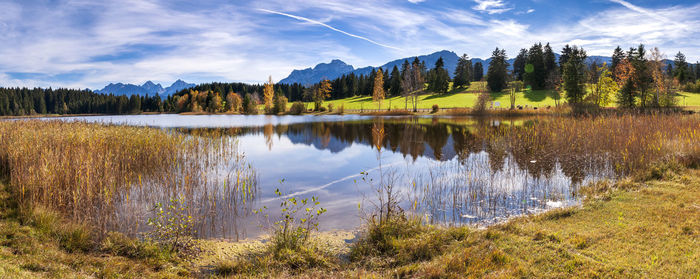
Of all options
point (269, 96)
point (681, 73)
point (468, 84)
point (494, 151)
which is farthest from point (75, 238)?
point (681, 73)

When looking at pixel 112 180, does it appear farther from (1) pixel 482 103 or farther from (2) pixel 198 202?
(1) pixel 482 103

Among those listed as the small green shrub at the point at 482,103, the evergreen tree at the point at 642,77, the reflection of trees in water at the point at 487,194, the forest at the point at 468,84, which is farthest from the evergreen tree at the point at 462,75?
the reflection of trees in water at the point at 487,194

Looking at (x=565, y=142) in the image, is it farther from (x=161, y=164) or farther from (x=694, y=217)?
(x=161, y=164)

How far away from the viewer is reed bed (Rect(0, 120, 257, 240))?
8.21 m

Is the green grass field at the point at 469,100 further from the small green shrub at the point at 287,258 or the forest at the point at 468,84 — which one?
the small green shrub at the point at 287,258

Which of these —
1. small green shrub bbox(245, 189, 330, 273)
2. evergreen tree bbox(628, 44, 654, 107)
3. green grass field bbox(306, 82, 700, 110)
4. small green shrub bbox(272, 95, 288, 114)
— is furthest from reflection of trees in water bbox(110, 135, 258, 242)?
small green shrub bbox(272, 95, 288, 114)

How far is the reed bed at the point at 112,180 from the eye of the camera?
8.21m

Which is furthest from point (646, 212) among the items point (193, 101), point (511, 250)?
point (193, 101)

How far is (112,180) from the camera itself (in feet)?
32.7

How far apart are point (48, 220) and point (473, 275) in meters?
8.38

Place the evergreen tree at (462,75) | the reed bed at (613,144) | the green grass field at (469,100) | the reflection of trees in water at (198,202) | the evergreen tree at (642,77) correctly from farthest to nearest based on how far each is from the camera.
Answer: the evergreen tree at (462,75) < the green grass field at (469,100) < the evergreen tree at (642,77) < the reed bed at (613,144) < the reflection of trees in water at (198,202)

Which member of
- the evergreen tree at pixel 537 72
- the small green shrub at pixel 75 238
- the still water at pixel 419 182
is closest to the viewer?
the small green shrub at pixel 75 238

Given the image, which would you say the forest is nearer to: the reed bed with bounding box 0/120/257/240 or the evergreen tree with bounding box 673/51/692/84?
the evergreen tree with bounding box 673/51/692/84

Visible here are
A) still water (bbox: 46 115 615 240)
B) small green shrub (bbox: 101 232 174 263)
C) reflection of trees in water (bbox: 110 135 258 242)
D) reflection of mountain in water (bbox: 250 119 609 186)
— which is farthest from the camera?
reflection of mountain in water (bbox: 250 119 609 186)
